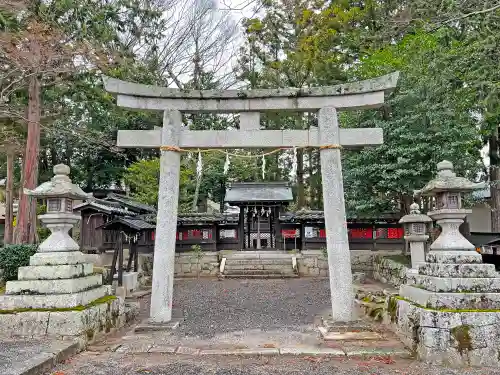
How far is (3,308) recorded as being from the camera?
5766 mm

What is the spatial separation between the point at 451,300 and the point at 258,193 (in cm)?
1681

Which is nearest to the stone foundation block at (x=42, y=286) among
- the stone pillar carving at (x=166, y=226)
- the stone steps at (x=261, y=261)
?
the stone pillar carving at (x=166, y=226)

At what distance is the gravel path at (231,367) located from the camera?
468 cm

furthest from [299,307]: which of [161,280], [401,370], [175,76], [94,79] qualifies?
[175,76]

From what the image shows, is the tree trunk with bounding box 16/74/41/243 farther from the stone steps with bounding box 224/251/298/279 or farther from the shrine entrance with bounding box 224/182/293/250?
the shrine entrance with bounding box 224/182/293/250

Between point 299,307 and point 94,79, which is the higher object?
point 94,79

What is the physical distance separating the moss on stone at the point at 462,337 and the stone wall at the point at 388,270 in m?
7.31

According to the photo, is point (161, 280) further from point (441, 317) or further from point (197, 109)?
point (441, 317)

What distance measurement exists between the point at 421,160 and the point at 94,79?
11.5m

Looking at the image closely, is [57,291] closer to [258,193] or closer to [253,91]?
[253,91]

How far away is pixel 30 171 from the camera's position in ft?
42.9

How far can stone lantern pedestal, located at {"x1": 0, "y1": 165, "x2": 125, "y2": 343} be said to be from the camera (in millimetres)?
5555

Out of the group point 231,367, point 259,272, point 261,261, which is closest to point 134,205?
point 261,261

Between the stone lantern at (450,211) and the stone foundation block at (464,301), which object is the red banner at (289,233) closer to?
the stone lantern at (450,211)
